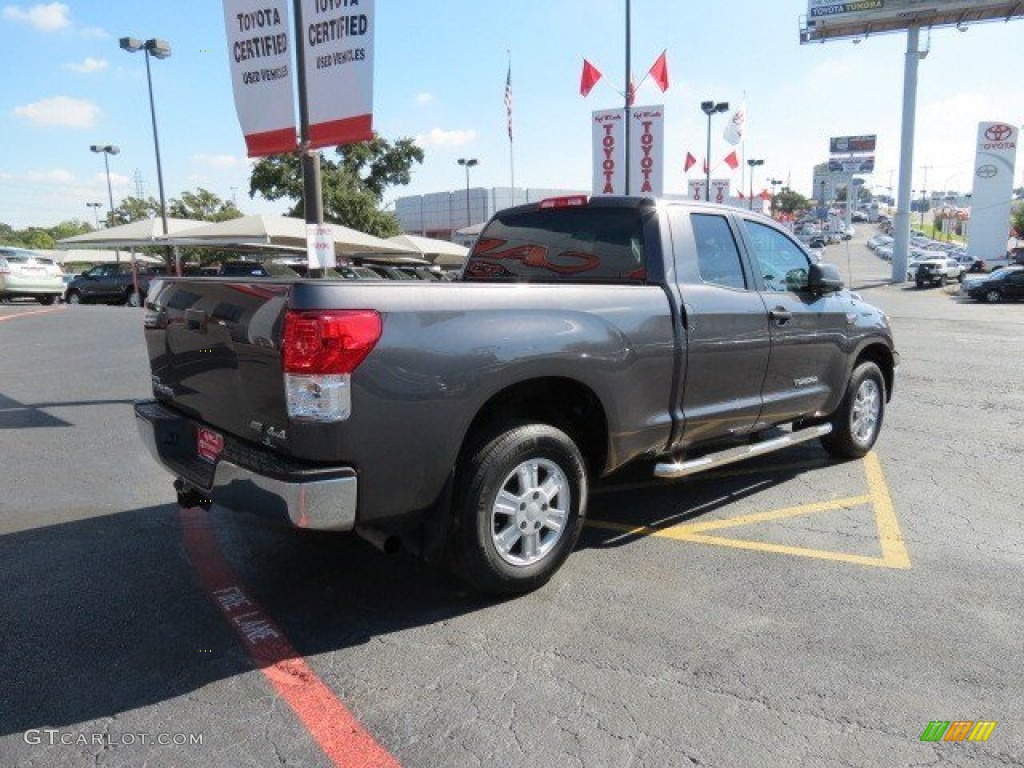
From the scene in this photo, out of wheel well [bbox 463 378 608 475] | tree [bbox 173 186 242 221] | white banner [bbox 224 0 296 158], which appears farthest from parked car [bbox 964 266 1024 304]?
tree [bbox 173 186 242 221]

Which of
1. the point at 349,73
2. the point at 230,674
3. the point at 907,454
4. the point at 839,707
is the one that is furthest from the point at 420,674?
the point at 349,73

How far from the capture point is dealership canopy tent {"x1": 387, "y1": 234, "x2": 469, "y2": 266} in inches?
1118

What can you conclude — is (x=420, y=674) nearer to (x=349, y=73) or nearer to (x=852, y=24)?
(x=349, y=73)

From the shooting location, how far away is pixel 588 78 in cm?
1566

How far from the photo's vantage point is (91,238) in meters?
23.9

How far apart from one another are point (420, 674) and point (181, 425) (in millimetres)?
1708

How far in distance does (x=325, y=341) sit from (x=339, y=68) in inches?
189

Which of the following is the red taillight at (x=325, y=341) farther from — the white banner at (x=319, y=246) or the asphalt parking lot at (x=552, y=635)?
the white banner at (x=319, y=246)

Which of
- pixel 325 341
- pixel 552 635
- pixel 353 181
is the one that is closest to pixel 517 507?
pixel 552 635

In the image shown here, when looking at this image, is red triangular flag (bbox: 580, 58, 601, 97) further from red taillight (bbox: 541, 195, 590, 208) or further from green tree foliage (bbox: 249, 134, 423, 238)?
green tree foliage (bbox: 249, 134, 423, 238)

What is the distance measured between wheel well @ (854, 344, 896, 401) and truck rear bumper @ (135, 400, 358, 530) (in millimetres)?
4542

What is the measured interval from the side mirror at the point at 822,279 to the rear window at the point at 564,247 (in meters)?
1.64

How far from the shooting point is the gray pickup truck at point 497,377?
2.91 m

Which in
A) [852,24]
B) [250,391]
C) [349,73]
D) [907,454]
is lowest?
[907,454]
